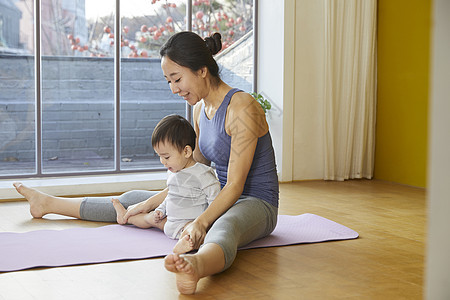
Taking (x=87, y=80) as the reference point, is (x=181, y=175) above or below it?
below

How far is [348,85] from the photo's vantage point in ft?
15.7

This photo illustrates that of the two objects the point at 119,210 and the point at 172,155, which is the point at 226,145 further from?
the point at 119,210

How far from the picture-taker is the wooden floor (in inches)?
72.6

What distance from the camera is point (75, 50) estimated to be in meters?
4.35

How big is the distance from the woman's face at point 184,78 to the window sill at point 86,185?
188 cm

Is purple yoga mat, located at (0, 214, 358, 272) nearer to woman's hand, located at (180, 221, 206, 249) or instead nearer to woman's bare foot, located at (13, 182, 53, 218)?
woman's hand, located at (180, 221, 206, 249)

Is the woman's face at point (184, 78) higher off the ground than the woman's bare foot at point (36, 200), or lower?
higher

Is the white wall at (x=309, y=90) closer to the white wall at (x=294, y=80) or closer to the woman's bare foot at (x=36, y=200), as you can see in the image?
the white wall at (x=294, y=80)

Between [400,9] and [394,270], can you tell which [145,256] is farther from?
[400,9]

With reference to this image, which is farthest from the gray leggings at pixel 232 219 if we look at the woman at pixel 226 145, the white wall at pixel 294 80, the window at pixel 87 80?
the white wall at pixel 294 80

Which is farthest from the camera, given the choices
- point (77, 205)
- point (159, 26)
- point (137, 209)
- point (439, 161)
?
point (159, 26)

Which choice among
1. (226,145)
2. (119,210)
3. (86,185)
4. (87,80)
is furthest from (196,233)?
(87,80)

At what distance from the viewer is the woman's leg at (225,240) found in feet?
5.74

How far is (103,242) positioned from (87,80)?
2216 mm
